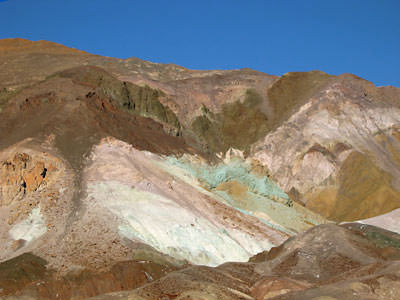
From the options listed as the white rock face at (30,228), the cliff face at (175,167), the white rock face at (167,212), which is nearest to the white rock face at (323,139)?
the cliff face at (175,167)

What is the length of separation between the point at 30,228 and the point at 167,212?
24.8 ft

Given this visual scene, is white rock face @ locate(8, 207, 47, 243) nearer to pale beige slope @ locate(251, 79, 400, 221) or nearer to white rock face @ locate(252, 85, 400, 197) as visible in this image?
pale beige slope @ locate(251, 79, 400, 221)

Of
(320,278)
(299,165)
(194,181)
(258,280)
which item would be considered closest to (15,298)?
(258,280)

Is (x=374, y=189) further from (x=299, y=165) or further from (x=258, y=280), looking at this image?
(x=258, y=280)

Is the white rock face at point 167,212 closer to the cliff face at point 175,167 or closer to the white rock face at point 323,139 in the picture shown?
the cliff face at point 175,167

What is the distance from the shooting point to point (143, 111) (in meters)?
60.2

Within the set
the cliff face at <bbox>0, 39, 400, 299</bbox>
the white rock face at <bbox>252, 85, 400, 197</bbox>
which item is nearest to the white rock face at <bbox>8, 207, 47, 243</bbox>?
the cliff face at <bbox>0, 39, 400, 299</bbox>

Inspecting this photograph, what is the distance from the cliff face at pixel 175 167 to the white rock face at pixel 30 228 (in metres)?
0.08

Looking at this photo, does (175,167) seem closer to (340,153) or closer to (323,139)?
(340,153)

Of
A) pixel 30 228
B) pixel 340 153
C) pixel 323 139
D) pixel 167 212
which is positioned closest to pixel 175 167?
pixel 167 212

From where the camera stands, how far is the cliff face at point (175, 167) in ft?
102

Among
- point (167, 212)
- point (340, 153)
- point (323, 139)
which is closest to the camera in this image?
point (167, 212)

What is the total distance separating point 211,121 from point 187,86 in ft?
15.6

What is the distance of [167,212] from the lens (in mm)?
37250
